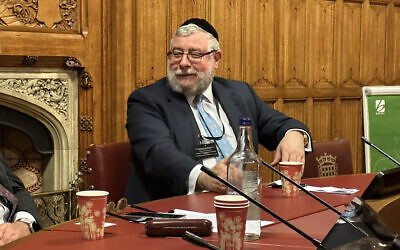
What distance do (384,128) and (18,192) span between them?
415 cm

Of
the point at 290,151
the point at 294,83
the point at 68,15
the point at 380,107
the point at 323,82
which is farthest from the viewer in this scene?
the point at 380,107

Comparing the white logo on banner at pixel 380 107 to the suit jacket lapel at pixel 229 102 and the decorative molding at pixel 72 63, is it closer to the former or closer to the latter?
the suit jacket lapel at pixel 229 102

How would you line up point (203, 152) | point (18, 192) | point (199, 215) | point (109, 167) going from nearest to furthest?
point (199, 215)
point (18, 192)
point (109, 167)
point (203, 152)

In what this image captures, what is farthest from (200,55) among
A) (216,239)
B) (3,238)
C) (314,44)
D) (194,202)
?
(314,44)

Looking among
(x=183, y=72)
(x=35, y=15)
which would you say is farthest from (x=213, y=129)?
(x=35, y=15)

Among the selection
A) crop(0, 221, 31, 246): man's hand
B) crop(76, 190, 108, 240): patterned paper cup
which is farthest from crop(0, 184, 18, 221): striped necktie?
crop(76, 190, 108, 240): patterned paper cup

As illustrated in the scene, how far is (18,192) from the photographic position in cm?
242

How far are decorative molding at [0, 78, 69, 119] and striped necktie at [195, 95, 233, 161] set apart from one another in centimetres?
127

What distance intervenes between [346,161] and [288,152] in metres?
0.58

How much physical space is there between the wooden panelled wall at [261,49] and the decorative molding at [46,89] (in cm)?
13

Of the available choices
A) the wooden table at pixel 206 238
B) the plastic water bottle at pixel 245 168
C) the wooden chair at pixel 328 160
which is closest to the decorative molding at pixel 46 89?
the wooden chair at pixel 328 160

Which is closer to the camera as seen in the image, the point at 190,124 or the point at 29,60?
the point at 190,124

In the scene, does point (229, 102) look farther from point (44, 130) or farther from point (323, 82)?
point (323, 82)

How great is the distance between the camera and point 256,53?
5.13m
